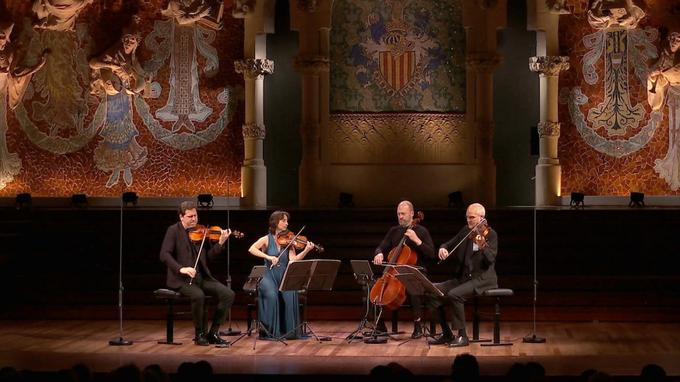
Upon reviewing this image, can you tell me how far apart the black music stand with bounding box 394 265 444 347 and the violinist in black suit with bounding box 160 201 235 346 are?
147cm

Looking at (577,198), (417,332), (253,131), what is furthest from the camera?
(253,131)

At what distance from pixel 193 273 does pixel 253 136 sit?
540cm

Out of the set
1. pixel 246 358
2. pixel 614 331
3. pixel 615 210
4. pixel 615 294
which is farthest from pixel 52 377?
pixel 615 210

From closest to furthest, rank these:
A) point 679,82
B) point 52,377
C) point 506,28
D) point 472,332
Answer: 1. point 52,377
2. point 472,332
3. point 679,82
4. point 506,28

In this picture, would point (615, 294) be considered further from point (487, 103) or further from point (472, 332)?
point (487, 103)

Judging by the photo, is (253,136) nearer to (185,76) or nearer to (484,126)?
(185,76)

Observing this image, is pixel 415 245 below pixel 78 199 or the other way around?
below

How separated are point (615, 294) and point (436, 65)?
495 cm

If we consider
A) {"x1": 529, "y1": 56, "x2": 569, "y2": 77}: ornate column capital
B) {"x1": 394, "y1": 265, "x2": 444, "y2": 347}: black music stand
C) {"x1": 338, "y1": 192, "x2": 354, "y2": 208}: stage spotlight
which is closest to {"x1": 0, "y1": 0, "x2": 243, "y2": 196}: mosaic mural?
{"x1": 338, "y1": 192, "x2": 354, "y2": 208}: stage spotlight

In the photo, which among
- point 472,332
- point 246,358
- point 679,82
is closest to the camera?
point 246,358

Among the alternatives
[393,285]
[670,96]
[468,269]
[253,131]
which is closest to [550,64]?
[670,96]

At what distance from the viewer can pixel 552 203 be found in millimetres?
15266

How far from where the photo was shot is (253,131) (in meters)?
15.5

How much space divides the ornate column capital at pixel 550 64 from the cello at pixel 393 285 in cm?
552
